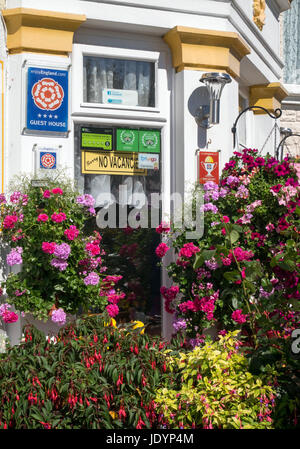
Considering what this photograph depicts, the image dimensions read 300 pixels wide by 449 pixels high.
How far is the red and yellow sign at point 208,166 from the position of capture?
633 centimetres

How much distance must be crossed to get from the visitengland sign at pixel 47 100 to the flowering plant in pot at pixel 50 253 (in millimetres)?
568

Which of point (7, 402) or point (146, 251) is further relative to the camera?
point (146, 251)

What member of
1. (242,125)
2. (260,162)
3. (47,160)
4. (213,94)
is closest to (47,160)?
(47,160)

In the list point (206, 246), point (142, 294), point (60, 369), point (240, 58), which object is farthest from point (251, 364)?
point (240, 58)

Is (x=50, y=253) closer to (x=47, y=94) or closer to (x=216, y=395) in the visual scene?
(x=47, y=94)

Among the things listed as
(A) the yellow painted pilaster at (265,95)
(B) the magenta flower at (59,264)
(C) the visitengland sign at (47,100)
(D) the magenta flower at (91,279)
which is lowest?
(D) the magenta flower at (91,279)

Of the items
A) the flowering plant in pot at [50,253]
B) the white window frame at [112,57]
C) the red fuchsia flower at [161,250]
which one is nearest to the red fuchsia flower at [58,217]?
the flowering plant in pot at [50,253]

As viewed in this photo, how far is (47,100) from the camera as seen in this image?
19.3ft

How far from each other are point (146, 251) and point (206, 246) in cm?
79

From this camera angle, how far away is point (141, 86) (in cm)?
648

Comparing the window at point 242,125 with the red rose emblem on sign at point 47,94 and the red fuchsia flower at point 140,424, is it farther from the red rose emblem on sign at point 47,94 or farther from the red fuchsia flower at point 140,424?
the red fuchsia flower at point 140,424
